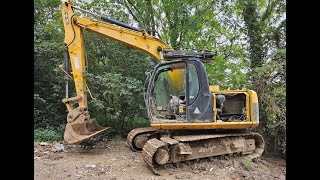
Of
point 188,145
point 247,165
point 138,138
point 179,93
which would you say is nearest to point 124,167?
point 138,138

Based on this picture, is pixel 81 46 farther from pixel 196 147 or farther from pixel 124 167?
pixel 196 147

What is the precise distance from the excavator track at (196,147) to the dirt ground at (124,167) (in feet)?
0.53

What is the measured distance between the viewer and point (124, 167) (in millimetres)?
5504

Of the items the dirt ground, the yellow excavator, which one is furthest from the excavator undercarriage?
the dirt ground

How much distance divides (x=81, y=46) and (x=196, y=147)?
11.2 feet

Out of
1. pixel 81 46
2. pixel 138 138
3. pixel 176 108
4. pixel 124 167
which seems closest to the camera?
pixel 124 167

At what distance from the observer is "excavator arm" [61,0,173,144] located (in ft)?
20.3

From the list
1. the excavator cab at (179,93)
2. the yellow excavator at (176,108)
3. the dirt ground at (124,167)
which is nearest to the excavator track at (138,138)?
the yellow excavator at (176,108)

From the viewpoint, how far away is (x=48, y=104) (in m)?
8.19

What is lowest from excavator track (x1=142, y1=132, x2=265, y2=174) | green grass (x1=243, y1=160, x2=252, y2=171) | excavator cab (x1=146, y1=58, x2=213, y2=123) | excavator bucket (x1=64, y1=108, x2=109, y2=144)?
green grass (x1=243, y1=160, x2=252, y2=171)

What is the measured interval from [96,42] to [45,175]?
4.79 meters

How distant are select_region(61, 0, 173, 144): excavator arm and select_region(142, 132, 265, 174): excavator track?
162 cm

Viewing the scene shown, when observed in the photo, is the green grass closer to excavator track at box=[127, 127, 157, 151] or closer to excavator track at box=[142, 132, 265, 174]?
excavator track at box=[142, 132, 265, 174]

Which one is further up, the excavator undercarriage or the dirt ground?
the excavator undercarriage
